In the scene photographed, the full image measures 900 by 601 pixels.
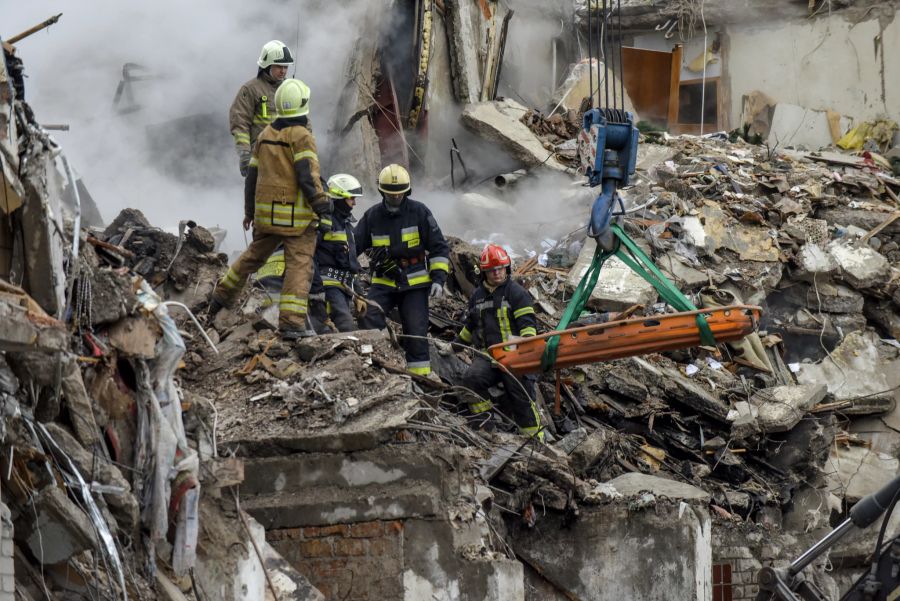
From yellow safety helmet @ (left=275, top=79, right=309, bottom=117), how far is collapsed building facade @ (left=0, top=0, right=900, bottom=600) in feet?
4.18

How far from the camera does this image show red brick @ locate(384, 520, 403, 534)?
7.50 metres

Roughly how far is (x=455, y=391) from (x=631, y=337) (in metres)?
1.61

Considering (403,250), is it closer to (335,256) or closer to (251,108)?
(335,256)

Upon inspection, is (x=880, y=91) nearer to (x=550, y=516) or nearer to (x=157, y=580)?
(x=550, y=516)

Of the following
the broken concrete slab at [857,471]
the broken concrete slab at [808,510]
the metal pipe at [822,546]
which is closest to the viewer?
the metal pipe at [822,546]

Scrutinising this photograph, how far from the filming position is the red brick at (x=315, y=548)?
7371mm

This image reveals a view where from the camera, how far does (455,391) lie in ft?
34.2

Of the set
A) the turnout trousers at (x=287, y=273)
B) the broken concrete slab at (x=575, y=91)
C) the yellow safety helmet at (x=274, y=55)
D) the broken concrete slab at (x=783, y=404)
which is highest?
the yellow safety helmet at (x=274, y=55)

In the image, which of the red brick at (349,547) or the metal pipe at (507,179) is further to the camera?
the metal pipe at (507,179)

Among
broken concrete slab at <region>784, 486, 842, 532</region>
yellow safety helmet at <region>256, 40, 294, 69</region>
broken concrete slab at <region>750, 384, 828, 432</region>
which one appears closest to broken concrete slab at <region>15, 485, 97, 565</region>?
yellow safety helmet at <region>256, 40, 294, 69</region>

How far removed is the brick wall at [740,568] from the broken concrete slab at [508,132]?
7.49 m

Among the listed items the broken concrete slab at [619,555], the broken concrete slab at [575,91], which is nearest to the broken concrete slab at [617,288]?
the broken concrete slab at [619,555]

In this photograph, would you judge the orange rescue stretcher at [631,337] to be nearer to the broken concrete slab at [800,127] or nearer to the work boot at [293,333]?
the work boot at [293,333]

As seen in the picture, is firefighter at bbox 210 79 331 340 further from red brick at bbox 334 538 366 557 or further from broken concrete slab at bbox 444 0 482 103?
broken concrete slab at bbox 444 0 482 103
